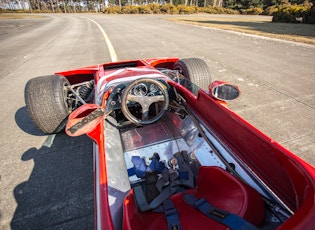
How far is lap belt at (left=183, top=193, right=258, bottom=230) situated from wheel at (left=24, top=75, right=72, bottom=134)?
2.20 meters

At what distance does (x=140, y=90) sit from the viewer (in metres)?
2.36

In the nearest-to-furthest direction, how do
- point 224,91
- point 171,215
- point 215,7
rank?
point 171,215 < point 224,91 < point 215,7

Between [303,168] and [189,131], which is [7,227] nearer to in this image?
[189,131]

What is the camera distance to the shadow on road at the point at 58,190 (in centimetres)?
186

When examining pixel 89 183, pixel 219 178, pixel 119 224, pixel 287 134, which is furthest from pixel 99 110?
pixel 287 134

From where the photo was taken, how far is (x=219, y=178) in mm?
1450

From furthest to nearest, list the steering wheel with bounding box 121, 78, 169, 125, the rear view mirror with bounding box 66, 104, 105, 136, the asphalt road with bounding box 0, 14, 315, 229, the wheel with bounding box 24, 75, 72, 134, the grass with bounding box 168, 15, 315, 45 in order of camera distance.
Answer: the grass with bounding box 168, 15, 315, 45
the wheel with bounding box 24, 75, 72, 134
the steering wheel with bounding box 121, 78, 169, 125
the asphalt road with bounding box 0, 14, 315, 229
the rear view mirror with bounding box 66, 104, 105, 136

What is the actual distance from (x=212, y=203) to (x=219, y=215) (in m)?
0.22

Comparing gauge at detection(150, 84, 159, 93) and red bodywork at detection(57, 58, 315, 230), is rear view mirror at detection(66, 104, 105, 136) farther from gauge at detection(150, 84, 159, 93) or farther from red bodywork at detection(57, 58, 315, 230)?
gauge at detection(150, 84, 159, 93)

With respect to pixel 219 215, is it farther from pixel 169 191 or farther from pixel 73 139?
pixel 73 139

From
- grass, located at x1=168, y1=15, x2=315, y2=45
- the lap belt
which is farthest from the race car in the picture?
grass, located at x1=168, y1=15, x2=315, y2=45

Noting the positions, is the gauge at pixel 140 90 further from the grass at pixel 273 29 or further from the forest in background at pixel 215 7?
the forest in background at pixel 215 7

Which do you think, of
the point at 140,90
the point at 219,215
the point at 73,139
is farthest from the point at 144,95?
the point at 219,215

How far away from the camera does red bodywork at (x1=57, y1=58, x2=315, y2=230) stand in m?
0.95
